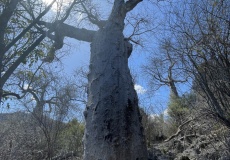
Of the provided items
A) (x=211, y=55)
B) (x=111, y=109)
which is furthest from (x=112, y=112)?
(x=211, y=55)

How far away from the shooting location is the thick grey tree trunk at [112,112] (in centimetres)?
167

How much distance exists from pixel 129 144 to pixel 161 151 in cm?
528

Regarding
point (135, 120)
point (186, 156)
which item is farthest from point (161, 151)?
point (135, 120)

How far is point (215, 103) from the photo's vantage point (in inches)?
121

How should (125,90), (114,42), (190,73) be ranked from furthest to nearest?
(190,73)
(114,42)
(125,90)

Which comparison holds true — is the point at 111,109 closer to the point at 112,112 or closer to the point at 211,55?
the point at 112,112

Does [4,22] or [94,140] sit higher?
[4,22]

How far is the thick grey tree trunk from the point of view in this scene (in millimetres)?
1667

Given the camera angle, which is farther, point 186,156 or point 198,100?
point 186,156

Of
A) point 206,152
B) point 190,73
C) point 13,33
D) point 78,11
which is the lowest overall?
point 206,152

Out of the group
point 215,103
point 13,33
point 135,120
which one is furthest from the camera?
point 13,33

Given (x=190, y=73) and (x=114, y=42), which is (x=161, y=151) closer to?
(x=190, y=73)

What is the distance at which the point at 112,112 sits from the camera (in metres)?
1.80

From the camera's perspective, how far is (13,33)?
4324mm
